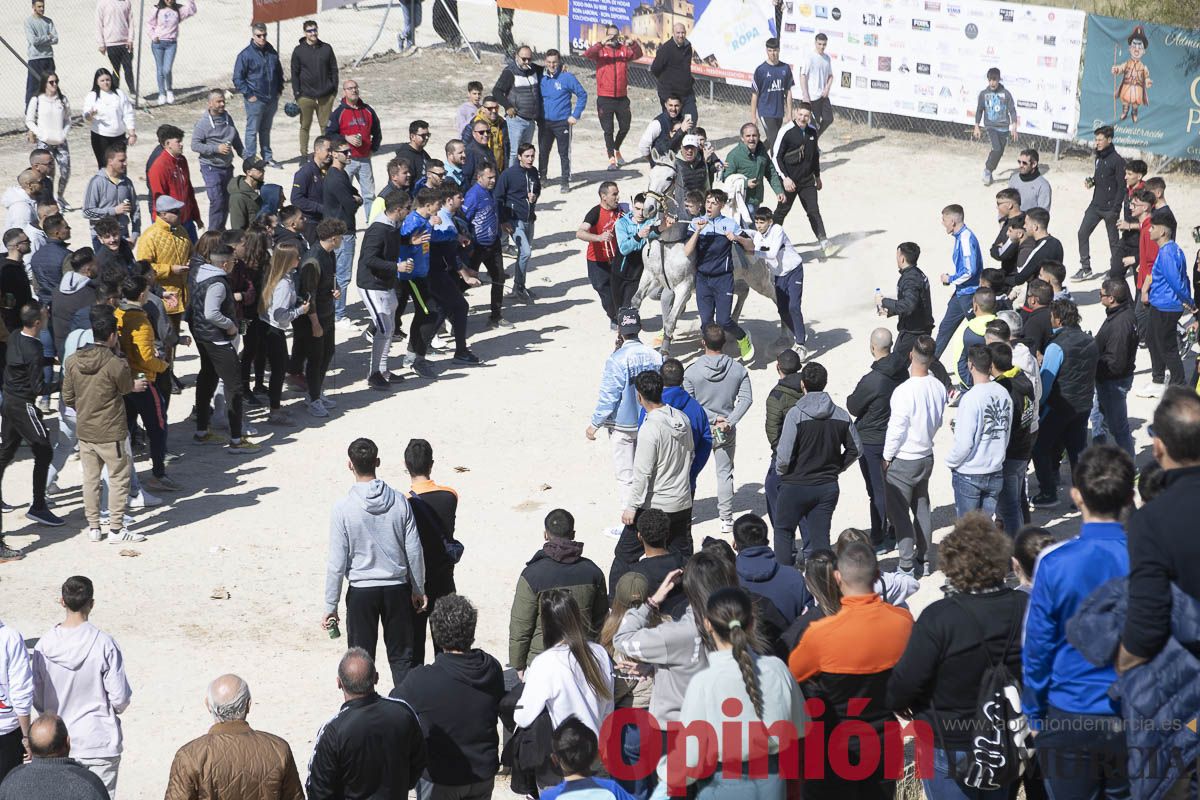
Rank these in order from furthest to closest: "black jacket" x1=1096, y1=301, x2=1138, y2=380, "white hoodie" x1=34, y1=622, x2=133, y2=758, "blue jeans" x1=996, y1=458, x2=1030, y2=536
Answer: "black jacket" x1=1096, y1=301, x2=1138, y2=380 → "blue jeans" x1=996, y1=458, x2=1030, y2=536 → "white hoodie" x1=34, y1=622, x2=133, y2=758

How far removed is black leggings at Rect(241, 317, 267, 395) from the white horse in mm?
3879

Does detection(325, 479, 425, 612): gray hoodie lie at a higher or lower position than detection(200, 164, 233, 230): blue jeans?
lower

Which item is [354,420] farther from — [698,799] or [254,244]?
[698,799]

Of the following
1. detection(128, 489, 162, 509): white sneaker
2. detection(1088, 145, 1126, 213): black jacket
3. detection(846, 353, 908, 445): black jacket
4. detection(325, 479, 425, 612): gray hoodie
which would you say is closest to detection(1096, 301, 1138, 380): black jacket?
detection(846, 353, 908, 445): black jacket

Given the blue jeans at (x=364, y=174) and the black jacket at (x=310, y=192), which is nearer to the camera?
the black jacket at (x=310, y=192)

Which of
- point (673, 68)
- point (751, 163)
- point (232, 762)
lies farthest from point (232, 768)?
point (673, 68)

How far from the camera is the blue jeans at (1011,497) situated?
31.6ft

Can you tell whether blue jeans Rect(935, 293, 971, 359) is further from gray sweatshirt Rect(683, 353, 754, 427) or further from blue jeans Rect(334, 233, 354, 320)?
blue jeans Rect(334, 233, 354, 320)

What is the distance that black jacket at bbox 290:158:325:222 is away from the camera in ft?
46.8

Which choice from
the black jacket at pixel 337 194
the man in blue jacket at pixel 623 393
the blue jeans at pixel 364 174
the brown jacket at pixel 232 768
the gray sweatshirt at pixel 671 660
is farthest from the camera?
the blue jeans at pixel 364 174

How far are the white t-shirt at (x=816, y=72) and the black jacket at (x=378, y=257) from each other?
346 inches

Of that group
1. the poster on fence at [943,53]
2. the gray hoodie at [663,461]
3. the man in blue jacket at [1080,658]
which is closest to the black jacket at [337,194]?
the gray hoodie at [663,461]

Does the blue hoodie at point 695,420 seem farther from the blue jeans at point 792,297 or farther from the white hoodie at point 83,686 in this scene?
the blue jeans at point 792,297

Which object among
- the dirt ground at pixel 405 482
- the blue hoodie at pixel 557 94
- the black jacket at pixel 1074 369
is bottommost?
the dirt ground at pixel 405 482
